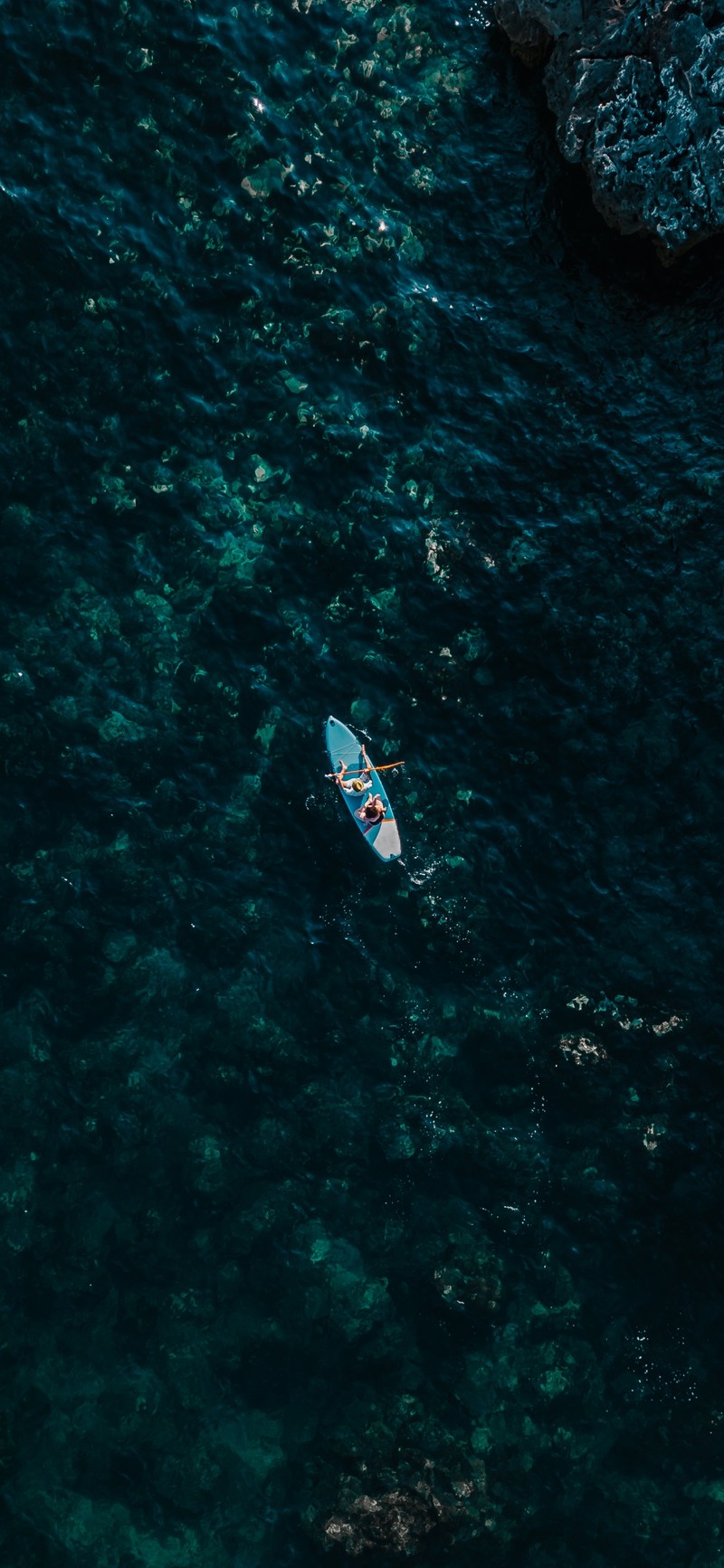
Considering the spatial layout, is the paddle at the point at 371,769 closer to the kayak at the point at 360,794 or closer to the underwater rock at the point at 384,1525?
the kayak at the point at 360,794

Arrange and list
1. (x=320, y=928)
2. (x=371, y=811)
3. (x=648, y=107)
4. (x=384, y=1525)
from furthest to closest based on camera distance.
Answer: (x=648, y=107) < (x=320, y=928) < (x=371, y=811) < (x=384, y=1525)

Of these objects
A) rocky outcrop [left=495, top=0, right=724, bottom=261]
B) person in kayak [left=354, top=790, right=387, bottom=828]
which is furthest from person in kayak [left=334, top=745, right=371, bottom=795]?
rocky outcrop [left=495, top=0, right=724, bottom=261]

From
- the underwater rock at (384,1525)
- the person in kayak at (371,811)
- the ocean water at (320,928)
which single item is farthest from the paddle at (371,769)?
the underwater rock at (384,1525)

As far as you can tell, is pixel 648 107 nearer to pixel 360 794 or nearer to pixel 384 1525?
pixel 360 794

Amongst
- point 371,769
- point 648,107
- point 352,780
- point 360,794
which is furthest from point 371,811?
point 648,107

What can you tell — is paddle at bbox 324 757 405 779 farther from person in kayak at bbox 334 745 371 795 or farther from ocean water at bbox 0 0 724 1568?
ocean water at bbox 0 0 724 1568

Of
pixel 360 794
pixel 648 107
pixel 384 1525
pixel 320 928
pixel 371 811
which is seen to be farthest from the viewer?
pixel 648 107

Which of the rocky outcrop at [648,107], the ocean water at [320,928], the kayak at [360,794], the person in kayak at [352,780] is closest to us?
the ocean water at [320,928]
